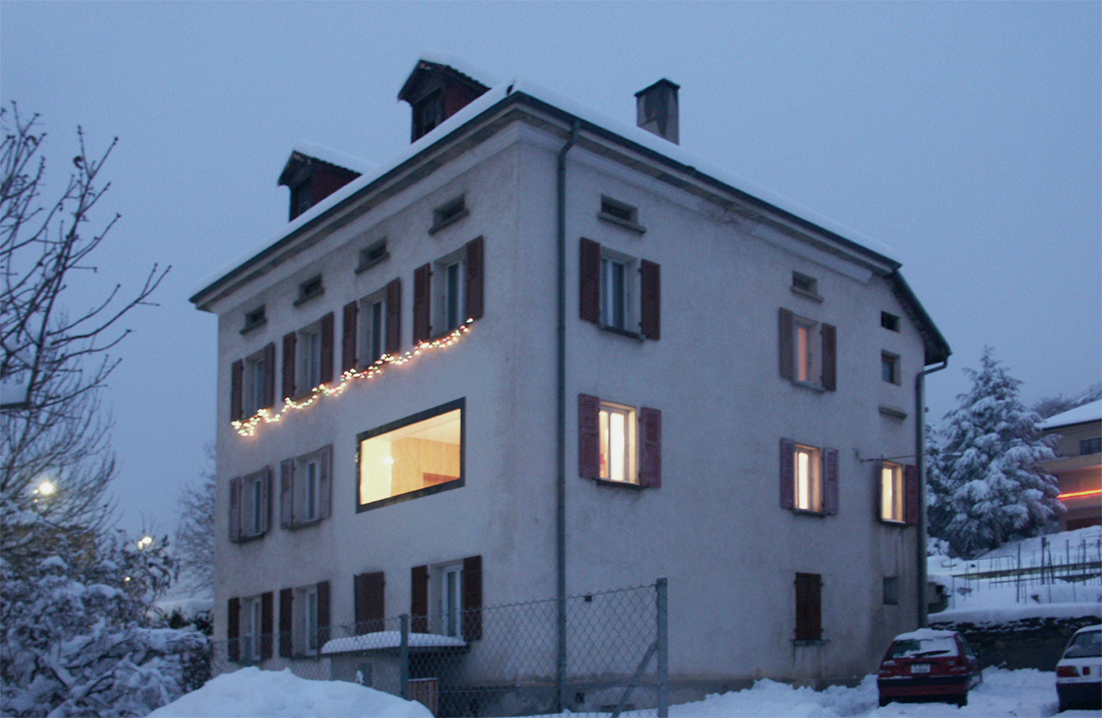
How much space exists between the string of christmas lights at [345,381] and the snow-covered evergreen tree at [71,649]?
6.96m

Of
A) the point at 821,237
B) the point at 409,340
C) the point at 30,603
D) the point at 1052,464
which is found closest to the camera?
the point at 30,603

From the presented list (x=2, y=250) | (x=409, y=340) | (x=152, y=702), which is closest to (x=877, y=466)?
(x=409, y=340)

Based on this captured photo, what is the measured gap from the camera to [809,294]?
2309 centimetres

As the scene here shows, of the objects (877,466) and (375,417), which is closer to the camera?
(375,417)

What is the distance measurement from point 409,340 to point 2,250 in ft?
45.0

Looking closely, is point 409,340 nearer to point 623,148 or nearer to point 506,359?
point 506,359

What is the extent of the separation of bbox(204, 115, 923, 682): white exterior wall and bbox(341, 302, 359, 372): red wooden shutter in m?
0.29

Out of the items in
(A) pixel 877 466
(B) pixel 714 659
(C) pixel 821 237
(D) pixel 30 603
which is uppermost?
(C) pixel 821 237

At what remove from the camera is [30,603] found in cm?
1252

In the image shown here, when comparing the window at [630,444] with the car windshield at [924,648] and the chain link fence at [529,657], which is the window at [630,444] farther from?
the car windshield at [924,648]

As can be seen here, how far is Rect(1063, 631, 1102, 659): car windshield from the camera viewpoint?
52.0 feet

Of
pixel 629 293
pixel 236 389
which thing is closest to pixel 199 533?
pixel 236 389

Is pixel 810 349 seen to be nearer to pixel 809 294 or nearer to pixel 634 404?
pixel 809 294

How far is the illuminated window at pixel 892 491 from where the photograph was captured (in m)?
24.5
